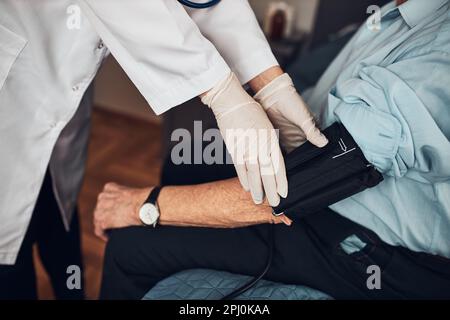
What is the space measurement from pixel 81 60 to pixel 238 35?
1.06ft

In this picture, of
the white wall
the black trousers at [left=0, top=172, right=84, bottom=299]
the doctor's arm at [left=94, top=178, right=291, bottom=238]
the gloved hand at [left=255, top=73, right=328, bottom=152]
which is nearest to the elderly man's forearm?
the doctor's arm at [left=94, top=178, right=291, bottom=238]

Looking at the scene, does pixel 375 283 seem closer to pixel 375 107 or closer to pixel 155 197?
pixel 375 107

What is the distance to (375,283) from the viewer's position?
2.71 ft

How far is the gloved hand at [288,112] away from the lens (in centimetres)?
81

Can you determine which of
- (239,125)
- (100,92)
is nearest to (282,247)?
(239,125)

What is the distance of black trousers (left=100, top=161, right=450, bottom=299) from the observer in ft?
2.68

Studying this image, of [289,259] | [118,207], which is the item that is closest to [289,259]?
[289,259]

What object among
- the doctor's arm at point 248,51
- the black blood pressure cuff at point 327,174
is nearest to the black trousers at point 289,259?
the black blood pressure cuff at point 327,174

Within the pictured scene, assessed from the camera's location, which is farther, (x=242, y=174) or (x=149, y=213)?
(x=149, y=213)

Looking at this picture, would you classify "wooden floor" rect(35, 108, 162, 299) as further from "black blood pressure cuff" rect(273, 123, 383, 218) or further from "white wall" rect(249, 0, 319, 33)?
"black blood pressure cuff" rect(273, 123, 383, 218)

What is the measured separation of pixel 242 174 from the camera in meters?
0.82

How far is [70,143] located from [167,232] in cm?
37

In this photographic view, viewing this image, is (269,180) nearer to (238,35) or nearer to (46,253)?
(238,35)

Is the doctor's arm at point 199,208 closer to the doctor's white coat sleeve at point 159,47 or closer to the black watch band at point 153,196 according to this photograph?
the black watch band at point 153,196
